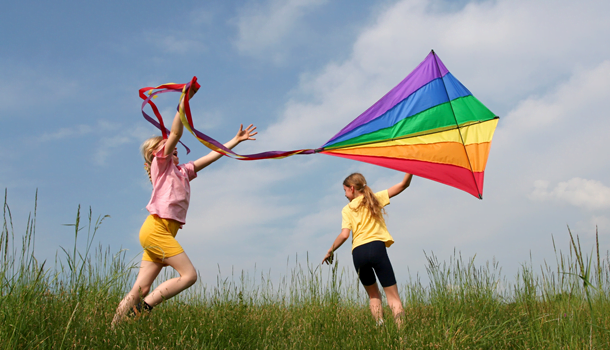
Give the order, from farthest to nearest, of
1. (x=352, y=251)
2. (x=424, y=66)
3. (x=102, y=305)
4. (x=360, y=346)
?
(x=424, y=66)
(x=352, y=251)
(x=360, y=346)
(x=102, y=305)

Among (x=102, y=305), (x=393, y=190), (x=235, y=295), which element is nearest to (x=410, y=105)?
(x=393, y=190)

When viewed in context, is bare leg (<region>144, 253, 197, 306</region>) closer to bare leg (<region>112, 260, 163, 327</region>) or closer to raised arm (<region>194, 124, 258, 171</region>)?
bare leg (<region>112, 260, 163, 327</region>)

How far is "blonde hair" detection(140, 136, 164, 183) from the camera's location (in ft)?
12.9

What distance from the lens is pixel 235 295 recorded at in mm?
4930

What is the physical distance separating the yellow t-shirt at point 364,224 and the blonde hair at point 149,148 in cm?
220

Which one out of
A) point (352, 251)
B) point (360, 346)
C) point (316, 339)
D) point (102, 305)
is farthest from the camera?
point (352, 251)

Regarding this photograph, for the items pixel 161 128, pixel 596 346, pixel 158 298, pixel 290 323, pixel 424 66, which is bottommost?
pixel 596 346

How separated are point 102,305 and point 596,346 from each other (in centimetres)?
389

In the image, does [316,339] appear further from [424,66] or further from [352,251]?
[424,66]

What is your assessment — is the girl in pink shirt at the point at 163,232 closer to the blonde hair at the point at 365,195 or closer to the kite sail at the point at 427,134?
the kite sail at the point at 427,134

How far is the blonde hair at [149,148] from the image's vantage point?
155 inches

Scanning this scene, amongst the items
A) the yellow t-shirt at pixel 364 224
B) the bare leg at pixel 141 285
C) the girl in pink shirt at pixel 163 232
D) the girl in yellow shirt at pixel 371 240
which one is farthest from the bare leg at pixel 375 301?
the bare leg at pixel 141 285

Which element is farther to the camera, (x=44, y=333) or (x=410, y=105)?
(x=410, y=105)

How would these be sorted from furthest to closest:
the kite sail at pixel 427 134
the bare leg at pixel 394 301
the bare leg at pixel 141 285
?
the kite sail at pixel 427 134
the bare leg at pixel 394 301
the bare leg at pixel 141 285
